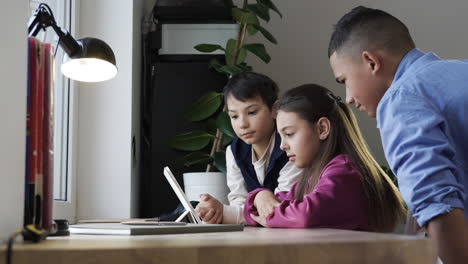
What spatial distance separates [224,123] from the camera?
2744 mm

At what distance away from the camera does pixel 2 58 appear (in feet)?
2.08

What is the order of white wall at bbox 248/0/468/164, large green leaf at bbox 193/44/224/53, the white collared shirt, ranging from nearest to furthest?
the white collared shirt → large green leaf at bbox 193/44/224/53 → white wall at bbox 248/0/468/164

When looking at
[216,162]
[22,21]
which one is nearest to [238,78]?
[216,162]

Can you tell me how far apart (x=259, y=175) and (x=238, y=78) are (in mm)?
450

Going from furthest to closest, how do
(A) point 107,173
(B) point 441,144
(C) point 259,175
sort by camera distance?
(A) point 107,173, (C) point 259,175, (B) point 441,144

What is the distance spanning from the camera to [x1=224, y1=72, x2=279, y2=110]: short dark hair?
2.39 metres

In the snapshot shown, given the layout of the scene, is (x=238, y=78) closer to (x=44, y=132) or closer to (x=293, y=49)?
(x=293, y=49)

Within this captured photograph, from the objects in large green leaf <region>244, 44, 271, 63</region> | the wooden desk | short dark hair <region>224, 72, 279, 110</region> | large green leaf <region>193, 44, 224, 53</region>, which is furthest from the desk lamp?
large green leaf <region>244, 44, 271, 63</region>

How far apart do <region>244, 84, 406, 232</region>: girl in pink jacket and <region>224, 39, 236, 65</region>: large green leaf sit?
1075mm

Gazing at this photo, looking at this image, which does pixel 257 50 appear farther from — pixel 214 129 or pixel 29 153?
pixel 29 153

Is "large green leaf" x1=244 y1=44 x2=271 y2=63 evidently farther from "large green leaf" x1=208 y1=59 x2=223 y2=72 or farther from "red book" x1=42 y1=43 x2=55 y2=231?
"red book" x1=42 y1=43 x2=55 y2=231

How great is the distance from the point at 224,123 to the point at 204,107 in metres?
0.11

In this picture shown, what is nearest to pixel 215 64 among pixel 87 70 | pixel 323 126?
pixel 323 126

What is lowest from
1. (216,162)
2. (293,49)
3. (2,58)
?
(216,162)
